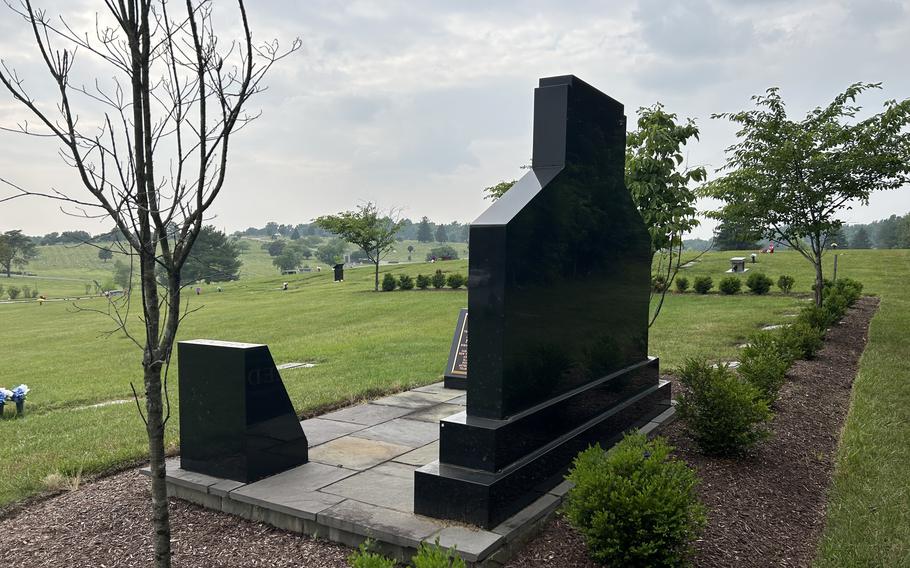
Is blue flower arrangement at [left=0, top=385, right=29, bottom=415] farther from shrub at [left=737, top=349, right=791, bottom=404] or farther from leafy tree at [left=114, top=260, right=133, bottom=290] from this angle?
shrub at [left=737, top=349, right=791, bottom=404]

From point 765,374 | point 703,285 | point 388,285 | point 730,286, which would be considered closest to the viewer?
point 765,374

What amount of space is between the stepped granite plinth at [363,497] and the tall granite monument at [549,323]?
151 mm

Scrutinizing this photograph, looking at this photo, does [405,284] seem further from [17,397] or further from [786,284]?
[17,397]

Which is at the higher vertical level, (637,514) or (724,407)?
(724,407)

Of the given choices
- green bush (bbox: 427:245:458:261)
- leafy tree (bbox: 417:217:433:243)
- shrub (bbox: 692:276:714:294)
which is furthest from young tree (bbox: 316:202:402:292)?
leafy tree (bbox: 417:217:433:243)

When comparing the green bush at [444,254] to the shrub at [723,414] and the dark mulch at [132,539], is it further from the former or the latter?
the dark mulch at [132,539]

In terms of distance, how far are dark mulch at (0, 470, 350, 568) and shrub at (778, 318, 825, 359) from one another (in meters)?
7.73

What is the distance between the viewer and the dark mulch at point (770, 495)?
12.8 feet

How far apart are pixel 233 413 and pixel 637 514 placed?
3042 millimetres

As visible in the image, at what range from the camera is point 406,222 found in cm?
3516

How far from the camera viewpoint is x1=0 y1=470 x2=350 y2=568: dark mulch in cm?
392

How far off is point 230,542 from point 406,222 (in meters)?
31.5

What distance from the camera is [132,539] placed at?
4.23 m

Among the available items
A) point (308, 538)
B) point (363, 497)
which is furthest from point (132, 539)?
point (363, 497)
